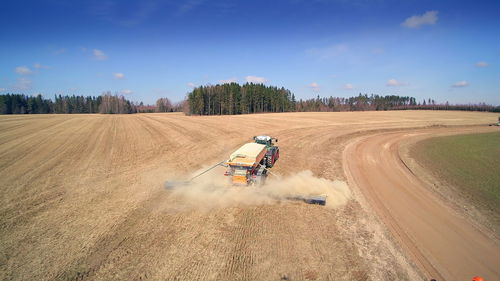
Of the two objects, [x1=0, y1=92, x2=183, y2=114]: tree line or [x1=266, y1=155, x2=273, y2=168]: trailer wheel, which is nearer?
[x1=266, y1=155, x2=273, y2=168]: trailer wheel

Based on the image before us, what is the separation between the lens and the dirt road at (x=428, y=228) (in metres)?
7.96

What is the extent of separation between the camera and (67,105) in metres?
132

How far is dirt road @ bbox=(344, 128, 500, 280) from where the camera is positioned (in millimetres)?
7961

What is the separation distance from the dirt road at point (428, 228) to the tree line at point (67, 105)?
148m

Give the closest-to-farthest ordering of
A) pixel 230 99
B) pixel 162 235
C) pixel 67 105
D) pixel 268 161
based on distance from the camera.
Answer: pixel 162 235 < pixel 268 161 < pixel 230 99 < pixel 67 105

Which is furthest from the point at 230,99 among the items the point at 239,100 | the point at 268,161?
the point at 268,161

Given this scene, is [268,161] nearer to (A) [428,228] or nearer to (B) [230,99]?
(A) [428,228]

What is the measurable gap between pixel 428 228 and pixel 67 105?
160 m

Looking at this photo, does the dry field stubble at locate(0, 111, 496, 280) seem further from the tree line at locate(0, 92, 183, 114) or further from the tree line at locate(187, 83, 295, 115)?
the tree line at locate(0, 92, 183, 114)

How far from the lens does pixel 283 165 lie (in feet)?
61.7

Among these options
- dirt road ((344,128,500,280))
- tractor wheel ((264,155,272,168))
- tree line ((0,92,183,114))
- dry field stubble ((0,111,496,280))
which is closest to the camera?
dry field stubble ((0,111,496,280))

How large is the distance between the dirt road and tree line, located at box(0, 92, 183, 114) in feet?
485

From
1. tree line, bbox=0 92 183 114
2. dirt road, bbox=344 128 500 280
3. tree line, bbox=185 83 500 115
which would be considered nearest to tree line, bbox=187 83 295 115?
tree line, bbox=185 83 500 115

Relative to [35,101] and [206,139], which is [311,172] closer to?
[206,139]
